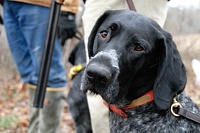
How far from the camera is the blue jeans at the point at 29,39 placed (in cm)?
384

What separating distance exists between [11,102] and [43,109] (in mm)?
3281

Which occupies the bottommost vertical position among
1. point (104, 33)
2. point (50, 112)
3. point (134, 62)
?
point (50, 112)

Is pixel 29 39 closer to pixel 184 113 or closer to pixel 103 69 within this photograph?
pixel 103 69

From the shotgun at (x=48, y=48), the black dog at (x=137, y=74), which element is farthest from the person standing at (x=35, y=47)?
the black dog at (x=137, y=74)

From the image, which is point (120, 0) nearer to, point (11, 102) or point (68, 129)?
point (68, 129)

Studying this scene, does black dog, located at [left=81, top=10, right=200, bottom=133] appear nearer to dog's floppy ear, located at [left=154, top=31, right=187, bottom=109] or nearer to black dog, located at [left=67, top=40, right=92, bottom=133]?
dog's floppy ear, located at [left=154, top=31, right=187, bottom=109]

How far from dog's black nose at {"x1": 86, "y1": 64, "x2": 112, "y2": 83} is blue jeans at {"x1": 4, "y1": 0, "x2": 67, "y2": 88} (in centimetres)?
164

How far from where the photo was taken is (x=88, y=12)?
3311 mm

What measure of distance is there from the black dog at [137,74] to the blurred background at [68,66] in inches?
91.9

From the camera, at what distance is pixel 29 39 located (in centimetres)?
386

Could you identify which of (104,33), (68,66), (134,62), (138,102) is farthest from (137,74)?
(68,66)

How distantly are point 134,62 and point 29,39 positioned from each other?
166 cm

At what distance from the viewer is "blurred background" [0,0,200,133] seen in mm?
5793

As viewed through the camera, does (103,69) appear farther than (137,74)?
No
